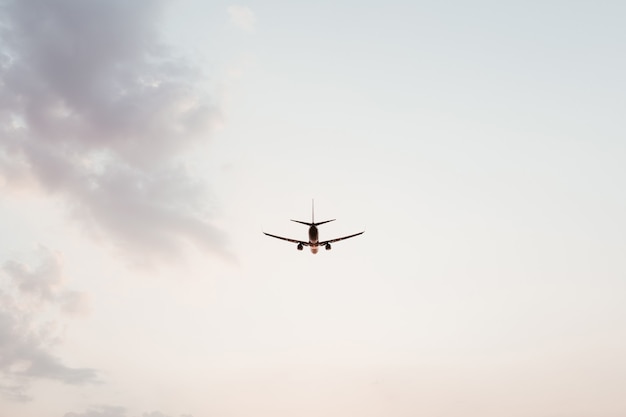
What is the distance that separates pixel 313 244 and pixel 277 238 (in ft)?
30.2

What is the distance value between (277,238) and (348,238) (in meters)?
17.5

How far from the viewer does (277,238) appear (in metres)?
140

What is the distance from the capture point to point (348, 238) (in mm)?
141000

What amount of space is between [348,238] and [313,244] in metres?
9.44

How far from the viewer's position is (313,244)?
137 meters
